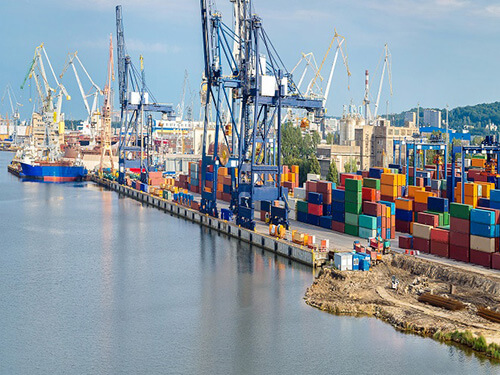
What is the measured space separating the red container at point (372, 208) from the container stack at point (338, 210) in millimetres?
2570

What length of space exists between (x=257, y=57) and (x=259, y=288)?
19.4m

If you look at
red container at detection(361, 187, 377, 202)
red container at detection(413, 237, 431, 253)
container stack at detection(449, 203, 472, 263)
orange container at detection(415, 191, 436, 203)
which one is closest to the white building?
orange container at detection(415, 191, 436, 203)

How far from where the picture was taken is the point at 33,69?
152 m

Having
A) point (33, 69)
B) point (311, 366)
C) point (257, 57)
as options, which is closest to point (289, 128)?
point (257, 57)

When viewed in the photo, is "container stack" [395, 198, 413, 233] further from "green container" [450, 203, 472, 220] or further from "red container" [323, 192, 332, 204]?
"green container" [450, 203, 472, 220]

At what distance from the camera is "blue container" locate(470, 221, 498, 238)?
35688 millimetres

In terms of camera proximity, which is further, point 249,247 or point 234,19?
point 234,19

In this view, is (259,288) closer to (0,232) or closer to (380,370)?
(380,370)

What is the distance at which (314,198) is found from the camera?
52375 mm

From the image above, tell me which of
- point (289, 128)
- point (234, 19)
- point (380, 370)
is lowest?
point (380, 370)

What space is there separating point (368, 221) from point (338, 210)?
429 cm

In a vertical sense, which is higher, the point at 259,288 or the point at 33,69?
the point at 33,69

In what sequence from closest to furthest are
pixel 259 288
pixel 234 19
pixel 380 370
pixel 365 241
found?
1. pixel 380 370
2. pixel 259 288
3. pixel 365 241
4. pixel 234 19

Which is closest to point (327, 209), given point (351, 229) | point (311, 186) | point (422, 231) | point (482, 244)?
point (311, 186)
